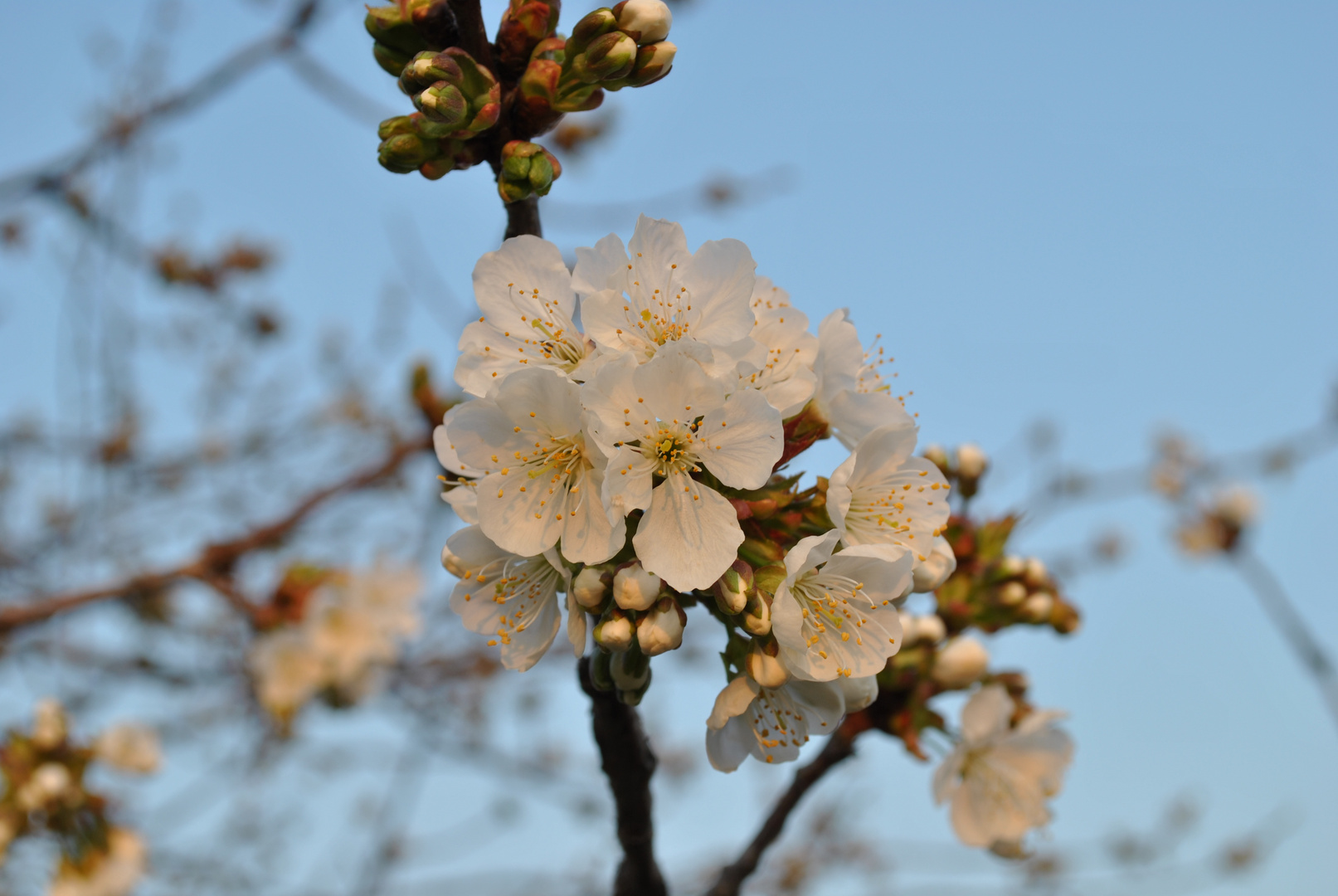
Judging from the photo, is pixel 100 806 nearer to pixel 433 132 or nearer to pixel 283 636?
pixel 283 636

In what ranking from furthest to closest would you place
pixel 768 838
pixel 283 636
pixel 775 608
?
1. pixel 283 636
2. pixel 768 838
3. pixel 775 608

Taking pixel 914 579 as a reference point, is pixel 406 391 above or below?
above

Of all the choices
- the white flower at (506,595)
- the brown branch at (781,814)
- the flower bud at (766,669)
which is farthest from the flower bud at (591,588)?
the brown branch at (781,814)

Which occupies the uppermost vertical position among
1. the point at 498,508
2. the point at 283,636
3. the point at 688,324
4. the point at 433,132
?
the point at 283,636

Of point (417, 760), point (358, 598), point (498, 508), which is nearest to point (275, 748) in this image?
point (417, 760)

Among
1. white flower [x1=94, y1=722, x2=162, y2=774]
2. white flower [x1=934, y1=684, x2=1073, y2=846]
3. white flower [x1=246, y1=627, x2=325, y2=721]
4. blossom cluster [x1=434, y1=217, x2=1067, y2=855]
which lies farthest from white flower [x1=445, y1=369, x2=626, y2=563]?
white flower [x1=94, y1=722, x2=162, y2=774]

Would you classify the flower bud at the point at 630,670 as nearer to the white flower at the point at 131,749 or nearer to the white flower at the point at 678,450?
the white flower at the point at 678,450
